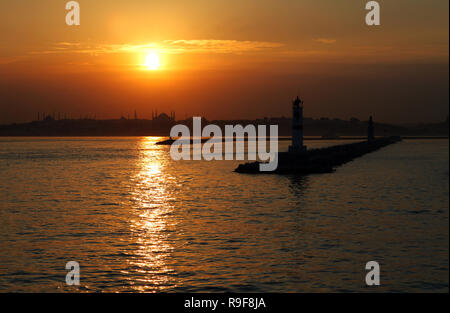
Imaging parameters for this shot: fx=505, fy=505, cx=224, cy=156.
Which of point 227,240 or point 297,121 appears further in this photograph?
point 297,121

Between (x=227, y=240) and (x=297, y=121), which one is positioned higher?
(x=297, y=121)

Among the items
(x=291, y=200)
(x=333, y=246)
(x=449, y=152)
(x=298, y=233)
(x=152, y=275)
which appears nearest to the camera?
(x=449, y=152)

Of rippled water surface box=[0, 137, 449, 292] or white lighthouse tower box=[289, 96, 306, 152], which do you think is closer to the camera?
rippled water surface box=[0, 137, 449, 292]

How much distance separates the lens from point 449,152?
386 inches

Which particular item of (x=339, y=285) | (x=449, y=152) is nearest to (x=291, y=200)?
(x=339, y=285)

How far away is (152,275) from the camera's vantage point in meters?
13.8

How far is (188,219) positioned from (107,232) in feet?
16.5

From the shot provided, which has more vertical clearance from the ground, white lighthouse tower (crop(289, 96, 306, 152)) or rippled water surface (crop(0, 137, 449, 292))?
white lighthouse tower (crop(289, 96, 306, 152))

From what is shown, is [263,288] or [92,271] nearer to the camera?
[263,288]

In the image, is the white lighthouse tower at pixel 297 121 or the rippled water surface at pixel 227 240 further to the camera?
the white lighthouse tower at pixel 297 121

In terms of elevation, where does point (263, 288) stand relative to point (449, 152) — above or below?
A: below

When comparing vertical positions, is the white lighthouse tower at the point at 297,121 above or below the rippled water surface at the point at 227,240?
above

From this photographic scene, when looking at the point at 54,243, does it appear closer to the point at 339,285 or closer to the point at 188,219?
the point at 188,219

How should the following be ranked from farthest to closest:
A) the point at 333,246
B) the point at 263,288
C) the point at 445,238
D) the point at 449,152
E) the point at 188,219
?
the point at 188,219 → the point at 445,238 → the point at 333,246 → the point at 263,288 → the point at 449,152
